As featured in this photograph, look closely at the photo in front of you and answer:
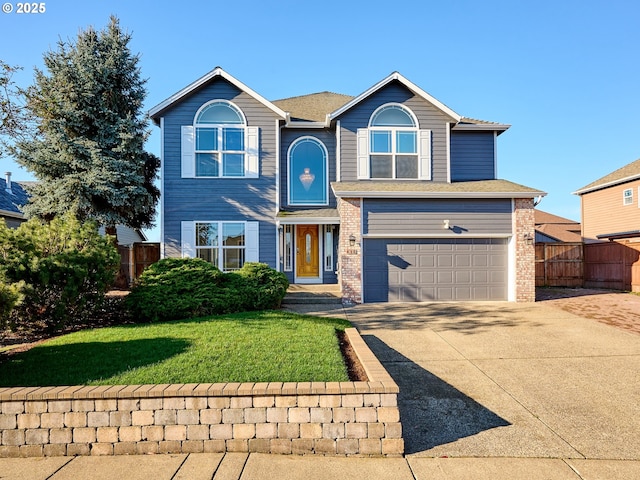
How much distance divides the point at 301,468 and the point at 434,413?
178cm

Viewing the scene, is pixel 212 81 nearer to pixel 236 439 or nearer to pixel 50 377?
pixel 50 377

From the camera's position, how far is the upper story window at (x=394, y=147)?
1292cm

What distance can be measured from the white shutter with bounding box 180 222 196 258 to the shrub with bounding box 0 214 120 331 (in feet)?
15.0

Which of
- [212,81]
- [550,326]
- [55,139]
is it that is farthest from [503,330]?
[55,139]

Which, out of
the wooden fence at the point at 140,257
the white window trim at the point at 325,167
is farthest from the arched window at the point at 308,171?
the wooden fence at the point at 140,257

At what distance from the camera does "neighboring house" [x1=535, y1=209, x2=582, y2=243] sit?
28891 mm

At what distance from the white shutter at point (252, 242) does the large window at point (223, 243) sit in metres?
0.11

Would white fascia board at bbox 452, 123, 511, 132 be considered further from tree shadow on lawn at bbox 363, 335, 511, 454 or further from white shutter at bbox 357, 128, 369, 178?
tree shadow on lawn at bbox 363, 335, 511, 454

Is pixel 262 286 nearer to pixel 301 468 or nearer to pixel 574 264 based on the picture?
pixel 301 468

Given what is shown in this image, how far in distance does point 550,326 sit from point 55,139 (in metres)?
14.7

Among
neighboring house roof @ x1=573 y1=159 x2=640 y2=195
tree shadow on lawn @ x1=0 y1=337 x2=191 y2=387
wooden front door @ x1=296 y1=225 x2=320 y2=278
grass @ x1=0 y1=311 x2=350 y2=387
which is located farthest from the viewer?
neighboring house roof @ x1=573 y1=159 x2=640 y2=195

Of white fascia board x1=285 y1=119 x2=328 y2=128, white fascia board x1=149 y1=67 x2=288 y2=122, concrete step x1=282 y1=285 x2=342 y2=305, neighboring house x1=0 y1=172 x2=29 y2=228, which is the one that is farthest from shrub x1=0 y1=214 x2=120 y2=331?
neighboring house x1=0 y1=172 x2=29 y2=228

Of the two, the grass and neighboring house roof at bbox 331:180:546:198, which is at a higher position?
neighboring house roof at bbox 331:180:546:198

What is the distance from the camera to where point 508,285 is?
11.8 metres
